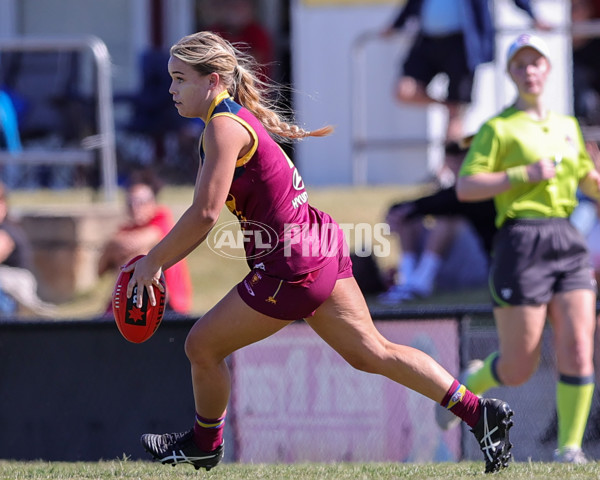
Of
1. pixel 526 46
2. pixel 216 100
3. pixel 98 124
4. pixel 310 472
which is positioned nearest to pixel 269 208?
pixel 216 100

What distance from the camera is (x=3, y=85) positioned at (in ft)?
36.0

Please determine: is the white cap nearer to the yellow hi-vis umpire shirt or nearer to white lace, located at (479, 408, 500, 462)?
the yellow hi-vis umpire shirt

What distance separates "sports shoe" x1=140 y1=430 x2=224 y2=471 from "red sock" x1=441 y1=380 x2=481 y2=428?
3.27 feet

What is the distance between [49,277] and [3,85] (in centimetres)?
211

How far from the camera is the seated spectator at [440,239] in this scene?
8688 millimetres

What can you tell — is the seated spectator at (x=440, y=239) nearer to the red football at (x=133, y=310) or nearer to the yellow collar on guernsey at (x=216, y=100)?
the yellow collar on guernsey at (x=216, y=100)

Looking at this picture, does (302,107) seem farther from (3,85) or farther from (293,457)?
(293,457)

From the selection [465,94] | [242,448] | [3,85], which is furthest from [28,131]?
[242,448]

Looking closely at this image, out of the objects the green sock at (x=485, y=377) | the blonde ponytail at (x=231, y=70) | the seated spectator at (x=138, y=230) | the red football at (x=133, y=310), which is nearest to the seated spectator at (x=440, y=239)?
the seated spectator at (x=138, y=230)

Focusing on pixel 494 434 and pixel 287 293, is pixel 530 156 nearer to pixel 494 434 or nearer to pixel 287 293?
pixel 494 434

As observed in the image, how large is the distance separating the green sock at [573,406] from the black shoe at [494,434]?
105 cm

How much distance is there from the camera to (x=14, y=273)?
8.97 meters

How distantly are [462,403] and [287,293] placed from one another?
3.02 feet

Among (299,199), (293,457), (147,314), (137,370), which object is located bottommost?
(293,457)
